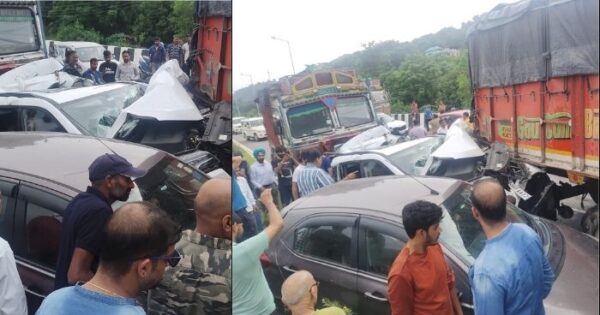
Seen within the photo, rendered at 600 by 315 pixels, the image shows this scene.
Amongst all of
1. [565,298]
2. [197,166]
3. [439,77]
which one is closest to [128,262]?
[197,166]

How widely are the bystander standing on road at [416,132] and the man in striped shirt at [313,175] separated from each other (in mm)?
174

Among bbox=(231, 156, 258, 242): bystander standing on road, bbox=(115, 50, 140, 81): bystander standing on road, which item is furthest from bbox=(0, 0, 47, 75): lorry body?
bbox=(231, 156, 258, 242): bystander standing on road

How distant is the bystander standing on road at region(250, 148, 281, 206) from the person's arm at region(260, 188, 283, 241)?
0.01m

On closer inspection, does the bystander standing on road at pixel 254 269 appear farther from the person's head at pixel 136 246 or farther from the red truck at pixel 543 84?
the red truck at pixel 543 84

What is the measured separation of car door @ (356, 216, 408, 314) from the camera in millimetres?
1439

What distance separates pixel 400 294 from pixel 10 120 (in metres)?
1.85

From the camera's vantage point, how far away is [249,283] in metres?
1.58

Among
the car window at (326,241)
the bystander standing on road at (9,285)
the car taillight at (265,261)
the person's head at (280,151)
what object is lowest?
the bystander standing on road at (9,285)

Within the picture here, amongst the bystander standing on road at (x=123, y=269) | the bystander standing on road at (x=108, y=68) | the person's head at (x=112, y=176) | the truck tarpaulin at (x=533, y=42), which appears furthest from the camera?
the bystander standing on road at (x=108, y=68)

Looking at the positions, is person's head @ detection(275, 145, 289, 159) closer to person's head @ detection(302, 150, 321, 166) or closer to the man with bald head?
person's head @ detection(302, 150, 321, 166)

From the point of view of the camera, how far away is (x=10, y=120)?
2.44 metres

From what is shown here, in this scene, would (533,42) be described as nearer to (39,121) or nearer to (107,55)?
(107,55)

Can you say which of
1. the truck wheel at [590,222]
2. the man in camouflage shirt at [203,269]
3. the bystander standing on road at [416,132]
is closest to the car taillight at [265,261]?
the man in camouflage shirt at [203,269]

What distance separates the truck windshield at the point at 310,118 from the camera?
1.50 metres
